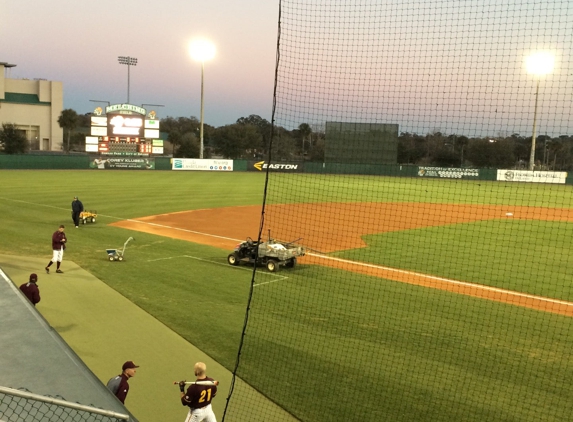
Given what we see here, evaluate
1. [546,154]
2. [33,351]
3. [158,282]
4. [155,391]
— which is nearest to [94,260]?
[158,282]

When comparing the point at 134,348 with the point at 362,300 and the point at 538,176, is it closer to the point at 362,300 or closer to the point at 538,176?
the point at 362,300

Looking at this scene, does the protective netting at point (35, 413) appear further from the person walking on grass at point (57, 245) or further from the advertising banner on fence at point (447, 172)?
the advertising banner on fence at point (447, 172)

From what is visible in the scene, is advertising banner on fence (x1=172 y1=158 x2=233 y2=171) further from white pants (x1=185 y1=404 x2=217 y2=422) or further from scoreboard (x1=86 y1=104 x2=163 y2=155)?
white pants (x1=185 y1=404 x2=217 y2=422)

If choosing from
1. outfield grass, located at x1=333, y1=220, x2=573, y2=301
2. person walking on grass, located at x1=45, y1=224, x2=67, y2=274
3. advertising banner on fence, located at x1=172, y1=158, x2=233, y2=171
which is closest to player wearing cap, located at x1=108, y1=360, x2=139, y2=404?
person walking on grass, located at x1=45, y1=224, x2=67, y2=274

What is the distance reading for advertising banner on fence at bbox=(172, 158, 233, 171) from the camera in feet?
205

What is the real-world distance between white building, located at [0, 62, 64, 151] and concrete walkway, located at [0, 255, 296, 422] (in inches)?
2860

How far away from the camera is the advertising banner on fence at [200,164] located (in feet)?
205

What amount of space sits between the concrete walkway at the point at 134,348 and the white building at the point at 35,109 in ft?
238

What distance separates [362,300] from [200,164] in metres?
52.8

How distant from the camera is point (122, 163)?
2309 inches

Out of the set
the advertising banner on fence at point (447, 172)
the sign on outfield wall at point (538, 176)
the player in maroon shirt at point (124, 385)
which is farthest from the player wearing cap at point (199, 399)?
the advertising banner on fence at point (447, 172)

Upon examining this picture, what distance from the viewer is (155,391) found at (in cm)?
757

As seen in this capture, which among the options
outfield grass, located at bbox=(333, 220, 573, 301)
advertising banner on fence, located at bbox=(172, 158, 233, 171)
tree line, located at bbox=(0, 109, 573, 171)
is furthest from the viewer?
advertising banner on fence, located at bbox=(172, 158, 233, 171)

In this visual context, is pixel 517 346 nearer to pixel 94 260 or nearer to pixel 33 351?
pixel 33 351
